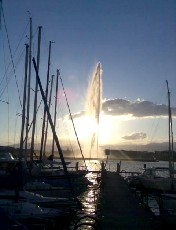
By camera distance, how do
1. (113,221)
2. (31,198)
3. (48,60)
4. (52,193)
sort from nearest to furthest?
(113,221)
(31,198)
(52,193)
(48,60)

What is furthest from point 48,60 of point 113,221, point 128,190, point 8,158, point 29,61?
point 113,221

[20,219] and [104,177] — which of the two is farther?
[104,177]

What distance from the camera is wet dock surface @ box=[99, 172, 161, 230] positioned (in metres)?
17.9

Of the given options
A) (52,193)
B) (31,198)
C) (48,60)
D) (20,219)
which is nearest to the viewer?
(20,219)

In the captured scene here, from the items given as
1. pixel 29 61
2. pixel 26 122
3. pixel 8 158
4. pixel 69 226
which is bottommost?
pixel 69 226

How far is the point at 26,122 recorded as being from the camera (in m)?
35.0

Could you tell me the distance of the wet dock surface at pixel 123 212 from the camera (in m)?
17.9

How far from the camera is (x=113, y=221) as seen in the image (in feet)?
61.8

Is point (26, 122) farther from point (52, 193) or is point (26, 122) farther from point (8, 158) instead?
point (52, 193)

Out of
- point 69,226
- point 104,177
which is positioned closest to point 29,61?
point 104,177

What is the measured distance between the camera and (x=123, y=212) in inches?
841

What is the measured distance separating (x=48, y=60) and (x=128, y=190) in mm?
18862

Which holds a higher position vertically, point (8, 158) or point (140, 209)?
point (8, 158)

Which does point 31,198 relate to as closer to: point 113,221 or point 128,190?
point 113,221
